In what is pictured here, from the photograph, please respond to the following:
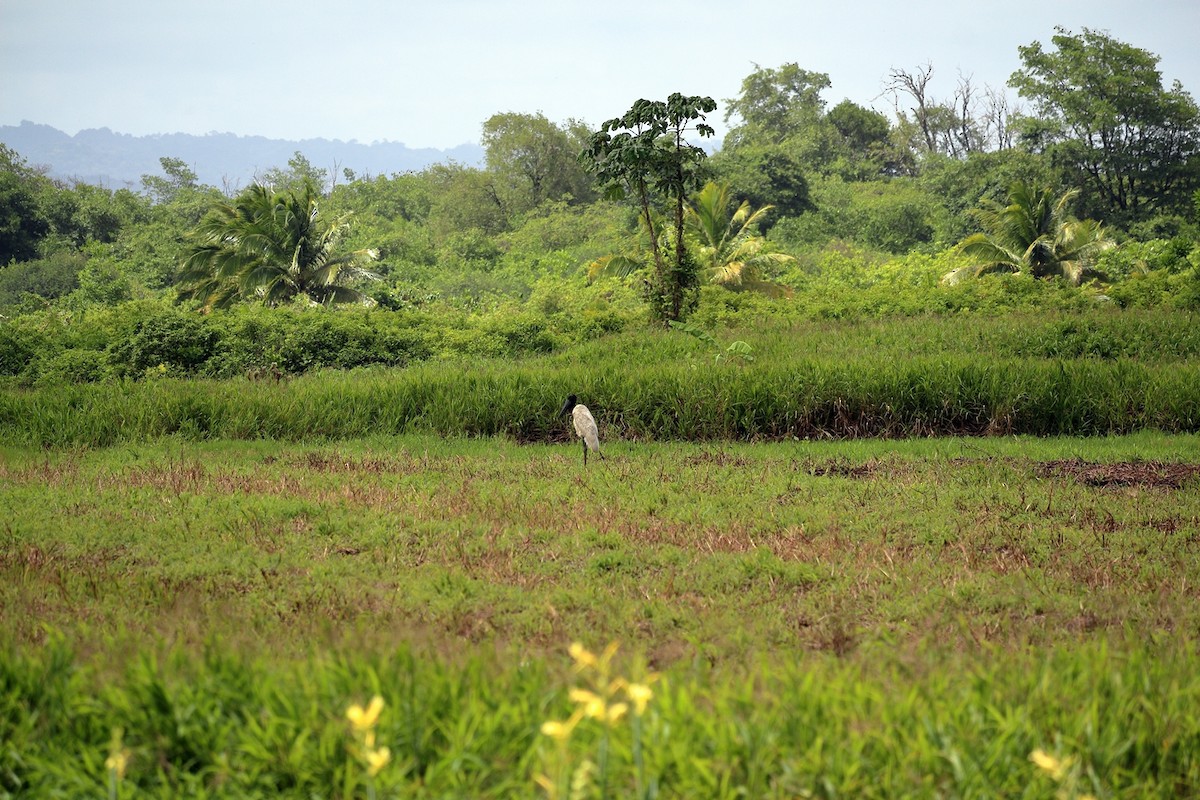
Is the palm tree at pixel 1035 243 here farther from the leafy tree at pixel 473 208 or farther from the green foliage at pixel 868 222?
the leafy tree at pixel 473 208

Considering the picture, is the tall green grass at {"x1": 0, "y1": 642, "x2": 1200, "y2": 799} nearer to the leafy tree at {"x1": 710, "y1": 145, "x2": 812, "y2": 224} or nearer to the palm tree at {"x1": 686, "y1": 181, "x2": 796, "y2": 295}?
the palm tree at {"x1": 686, "y1": 181, "x2": 796, "y2": 295}

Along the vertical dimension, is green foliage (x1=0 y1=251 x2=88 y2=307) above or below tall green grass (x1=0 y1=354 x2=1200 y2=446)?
above

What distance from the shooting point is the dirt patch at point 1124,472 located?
9.04m

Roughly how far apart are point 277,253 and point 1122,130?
30797 mm

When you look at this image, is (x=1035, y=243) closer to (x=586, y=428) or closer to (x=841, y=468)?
(x=841, y=468)

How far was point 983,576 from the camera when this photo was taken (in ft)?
20.5

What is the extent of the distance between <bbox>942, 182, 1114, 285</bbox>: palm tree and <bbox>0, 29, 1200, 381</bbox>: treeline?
0.08 metres

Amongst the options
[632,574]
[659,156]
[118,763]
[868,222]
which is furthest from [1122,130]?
[118,763]

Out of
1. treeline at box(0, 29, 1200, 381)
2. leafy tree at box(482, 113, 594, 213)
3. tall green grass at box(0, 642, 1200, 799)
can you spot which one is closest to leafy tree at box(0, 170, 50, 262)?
treeline at box(0, 29, 1200, 381)

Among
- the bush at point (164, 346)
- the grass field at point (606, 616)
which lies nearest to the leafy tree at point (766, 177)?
the bush at point (164, 346)

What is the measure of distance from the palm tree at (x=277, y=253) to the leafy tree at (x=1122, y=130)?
26402mm

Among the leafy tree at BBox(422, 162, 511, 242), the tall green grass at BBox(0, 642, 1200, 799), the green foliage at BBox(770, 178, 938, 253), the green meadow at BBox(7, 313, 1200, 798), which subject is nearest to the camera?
the tall green grass at BBox(0, 642, 1200, 799)

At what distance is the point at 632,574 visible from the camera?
6.61 meters

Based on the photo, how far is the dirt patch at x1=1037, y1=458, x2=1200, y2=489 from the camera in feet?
29.7
